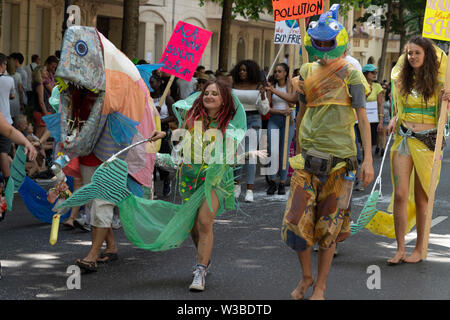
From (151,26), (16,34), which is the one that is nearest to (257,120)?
(16,34)

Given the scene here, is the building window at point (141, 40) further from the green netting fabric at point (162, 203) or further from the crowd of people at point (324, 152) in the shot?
the green netting fabric at point (162, 203)

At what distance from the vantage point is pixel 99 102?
623 cm

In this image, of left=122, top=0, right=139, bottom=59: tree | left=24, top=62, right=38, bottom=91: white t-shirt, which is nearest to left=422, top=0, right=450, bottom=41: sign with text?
left=122, top=0, right=139, bottom=59: tree

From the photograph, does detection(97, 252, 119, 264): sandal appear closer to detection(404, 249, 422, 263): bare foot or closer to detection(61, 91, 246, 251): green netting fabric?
detection(61, 91, 246, 251): green netting fabric

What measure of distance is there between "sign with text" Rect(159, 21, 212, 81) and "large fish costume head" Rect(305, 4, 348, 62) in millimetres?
3774

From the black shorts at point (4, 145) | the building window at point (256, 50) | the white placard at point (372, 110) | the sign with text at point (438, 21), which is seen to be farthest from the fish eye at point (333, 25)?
the building window at point (256, 50)

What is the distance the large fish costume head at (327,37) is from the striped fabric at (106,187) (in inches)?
69.5

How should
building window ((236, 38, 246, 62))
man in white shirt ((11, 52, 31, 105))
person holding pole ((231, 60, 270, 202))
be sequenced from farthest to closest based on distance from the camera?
building window ((236, 38, 246, 62)), man in white shirt ((11, 52, 31, 105)), person holding pole ((231, 60, 270, 202))

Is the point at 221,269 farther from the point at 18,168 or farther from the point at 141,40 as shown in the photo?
the point at 141,40

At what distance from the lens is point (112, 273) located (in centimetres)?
623

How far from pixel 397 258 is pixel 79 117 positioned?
300 centimetres

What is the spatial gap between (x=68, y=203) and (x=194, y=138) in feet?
3.55

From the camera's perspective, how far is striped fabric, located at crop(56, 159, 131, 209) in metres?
5.93

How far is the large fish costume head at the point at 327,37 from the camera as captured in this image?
543 cm
